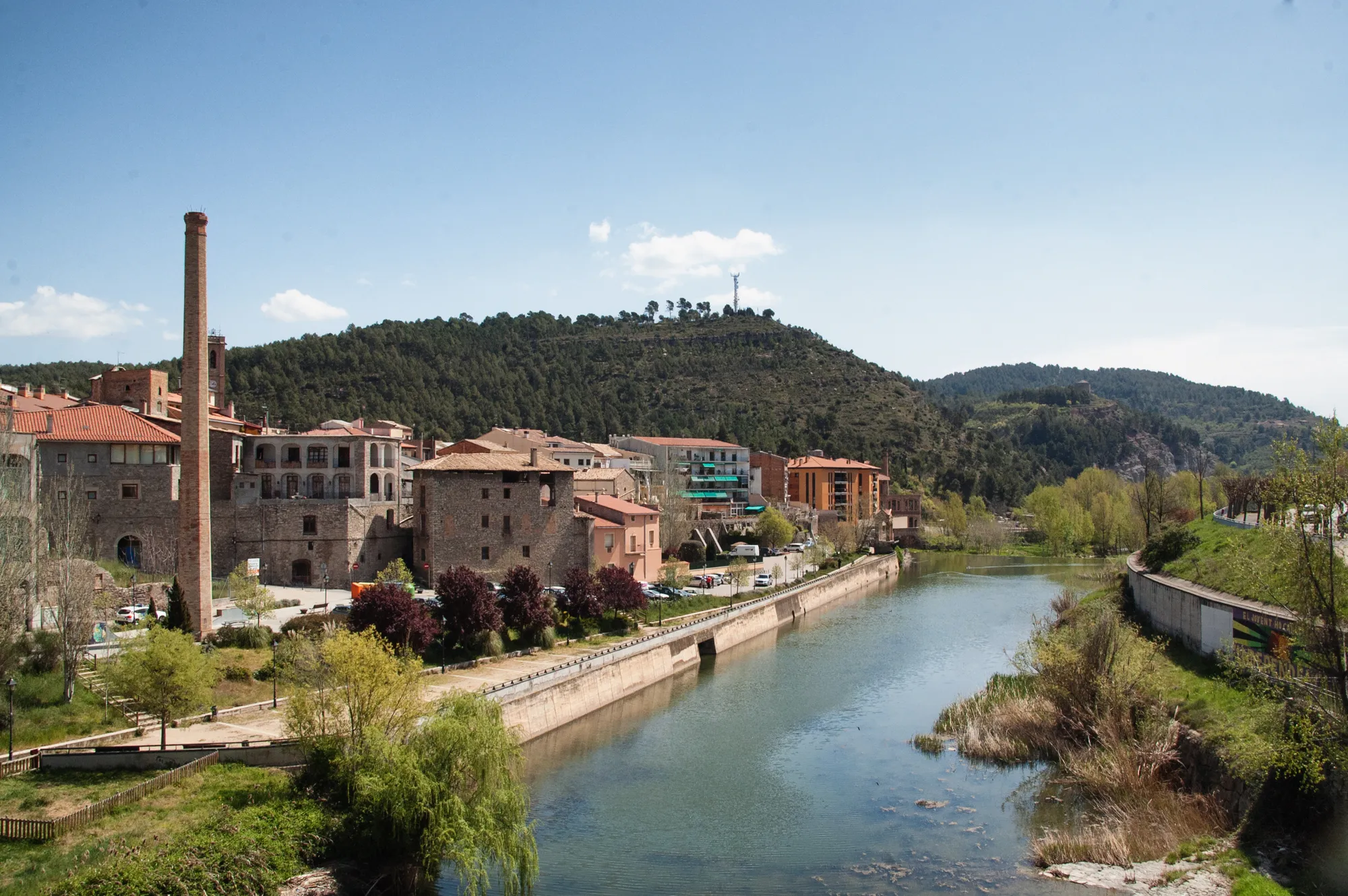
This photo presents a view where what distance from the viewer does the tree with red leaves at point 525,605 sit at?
34.5 m

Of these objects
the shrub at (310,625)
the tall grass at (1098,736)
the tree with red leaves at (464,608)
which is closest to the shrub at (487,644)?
the tree with red leaves at (464,608)

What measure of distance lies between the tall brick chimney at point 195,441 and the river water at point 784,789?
1212 cm

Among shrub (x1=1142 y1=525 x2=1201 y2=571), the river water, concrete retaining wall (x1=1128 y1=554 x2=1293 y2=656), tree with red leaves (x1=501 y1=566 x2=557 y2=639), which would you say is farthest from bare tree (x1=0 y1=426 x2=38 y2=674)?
shrub (x1=1142 y1=525 x2=1201 y2=571)

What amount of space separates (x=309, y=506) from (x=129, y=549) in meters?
6.75

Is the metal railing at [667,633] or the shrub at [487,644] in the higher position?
the shrub at [487,644]

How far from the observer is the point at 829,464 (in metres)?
88.2

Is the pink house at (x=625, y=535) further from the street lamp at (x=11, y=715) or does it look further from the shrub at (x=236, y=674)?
the street lamp at (x=11, y=715)

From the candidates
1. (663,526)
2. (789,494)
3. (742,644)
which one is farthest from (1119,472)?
(742,644)

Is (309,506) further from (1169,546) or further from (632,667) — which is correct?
(1169,546)

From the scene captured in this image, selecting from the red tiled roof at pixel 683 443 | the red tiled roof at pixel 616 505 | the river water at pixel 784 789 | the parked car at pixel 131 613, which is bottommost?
the river water at pixel 784 789

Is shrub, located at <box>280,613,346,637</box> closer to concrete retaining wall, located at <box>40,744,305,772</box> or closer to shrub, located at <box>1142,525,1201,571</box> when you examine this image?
concrete retaining wall, located at <box>40,744,305,772</box>

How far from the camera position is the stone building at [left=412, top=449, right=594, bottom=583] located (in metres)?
41.4

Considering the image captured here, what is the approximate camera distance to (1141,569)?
4100 centimetres

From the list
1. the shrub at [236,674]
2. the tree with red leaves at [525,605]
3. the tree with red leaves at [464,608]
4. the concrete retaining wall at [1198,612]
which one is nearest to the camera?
the concrete retaining wall at [1198,612]
